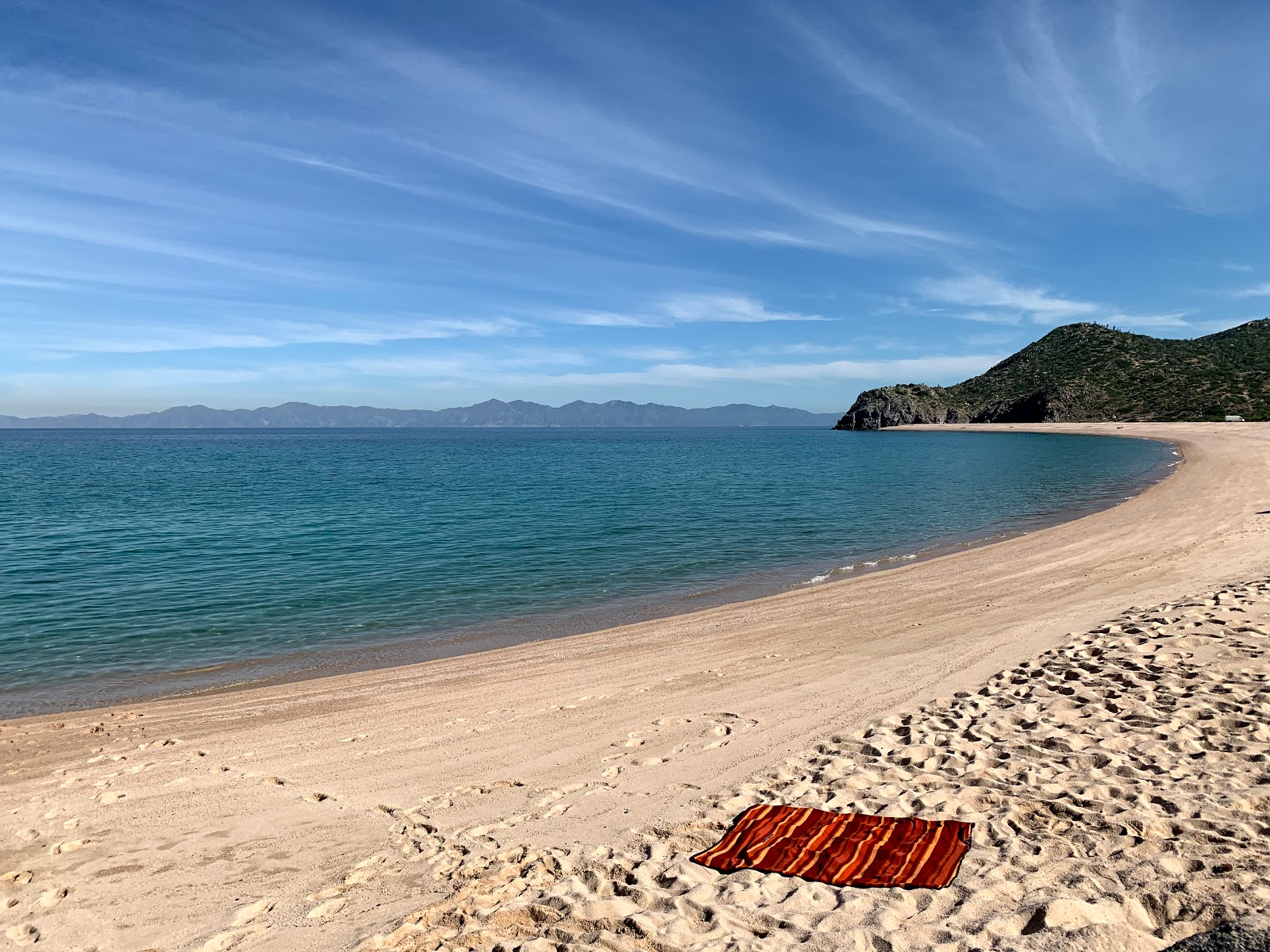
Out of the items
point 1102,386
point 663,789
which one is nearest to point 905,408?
point 1102,386

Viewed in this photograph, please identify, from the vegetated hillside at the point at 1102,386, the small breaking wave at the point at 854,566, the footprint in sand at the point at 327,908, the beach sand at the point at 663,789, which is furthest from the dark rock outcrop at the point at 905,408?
the footprint in sand at the point at 327,908

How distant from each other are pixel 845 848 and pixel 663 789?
2011 millimetres

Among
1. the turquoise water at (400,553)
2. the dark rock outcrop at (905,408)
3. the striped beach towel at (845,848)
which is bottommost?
the turquoise water at (400,553)

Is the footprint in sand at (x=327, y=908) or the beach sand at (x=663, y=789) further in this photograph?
the footprint in sand at (x=327, y=908)

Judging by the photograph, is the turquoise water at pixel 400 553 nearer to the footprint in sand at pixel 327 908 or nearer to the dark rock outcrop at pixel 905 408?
the footprint in sand at pixel 327 908

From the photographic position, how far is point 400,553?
75.7 feet

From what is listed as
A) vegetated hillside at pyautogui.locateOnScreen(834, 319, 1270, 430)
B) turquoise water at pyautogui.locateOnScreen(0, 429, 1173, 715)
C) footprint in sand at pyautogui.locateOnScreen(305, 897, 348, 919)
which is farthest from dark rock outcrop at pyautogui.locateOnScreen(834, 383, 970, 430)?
footprint in sand at pyautogui.locateOnScreen(305, 897, 348, 919)

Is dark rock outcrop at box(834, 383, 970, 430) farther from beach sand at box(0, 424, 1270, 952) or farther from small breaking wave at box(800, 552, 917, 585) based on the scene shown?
beach sand at box(0, 424, 1270, 952)

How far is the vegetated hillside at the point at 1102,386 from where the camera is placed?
11094 centimetres

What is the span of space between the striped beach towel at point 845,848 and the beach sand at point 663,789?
14 cm

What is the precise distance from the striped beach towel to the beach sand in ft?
0.45

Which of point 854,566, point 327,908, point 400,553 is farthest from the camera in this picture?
point 400,553

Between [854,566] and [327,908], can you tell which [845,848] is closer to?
[327,908]

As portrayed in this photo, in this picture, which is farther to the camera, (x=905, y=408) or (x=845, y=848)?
(x=905, y=408)
